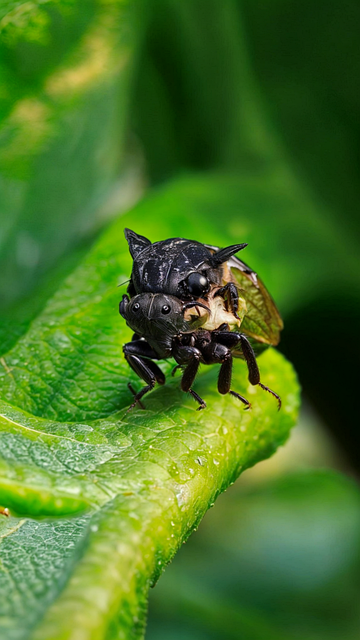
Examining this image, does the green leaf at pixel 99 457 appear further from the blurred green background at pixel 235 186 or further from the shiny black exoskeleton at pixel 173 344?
the blurred green background at pixel 235 186

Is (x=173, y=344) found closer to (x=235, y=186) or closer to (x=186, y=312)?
(x=186, y=312)

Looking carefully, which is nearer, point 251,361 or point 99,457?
point 99,457

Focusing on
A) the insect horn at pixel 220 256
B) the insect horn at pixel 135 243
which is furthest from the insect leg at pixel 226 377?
the insect horn at pixel 135 243

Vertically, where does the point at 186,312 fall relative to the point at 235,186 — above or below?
below

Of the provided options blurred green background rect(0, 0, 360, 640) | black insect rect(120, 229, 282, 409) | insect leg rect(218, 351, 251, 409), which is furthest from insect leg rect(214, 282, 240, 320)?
blurred green background rect(0, 0, 360, 640)

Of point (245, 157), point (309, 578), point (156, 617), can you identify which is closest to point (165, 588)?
point (156, 617)

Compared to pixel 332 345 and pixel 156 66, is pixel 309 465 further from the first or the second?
pixel 156 66

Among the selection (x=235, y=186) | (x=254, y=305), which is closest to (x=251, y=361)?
(x=254, y=305)

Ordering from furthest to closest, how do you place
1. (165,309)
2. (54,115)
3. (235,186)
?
(235,186) < (54,115) < (165,309)
